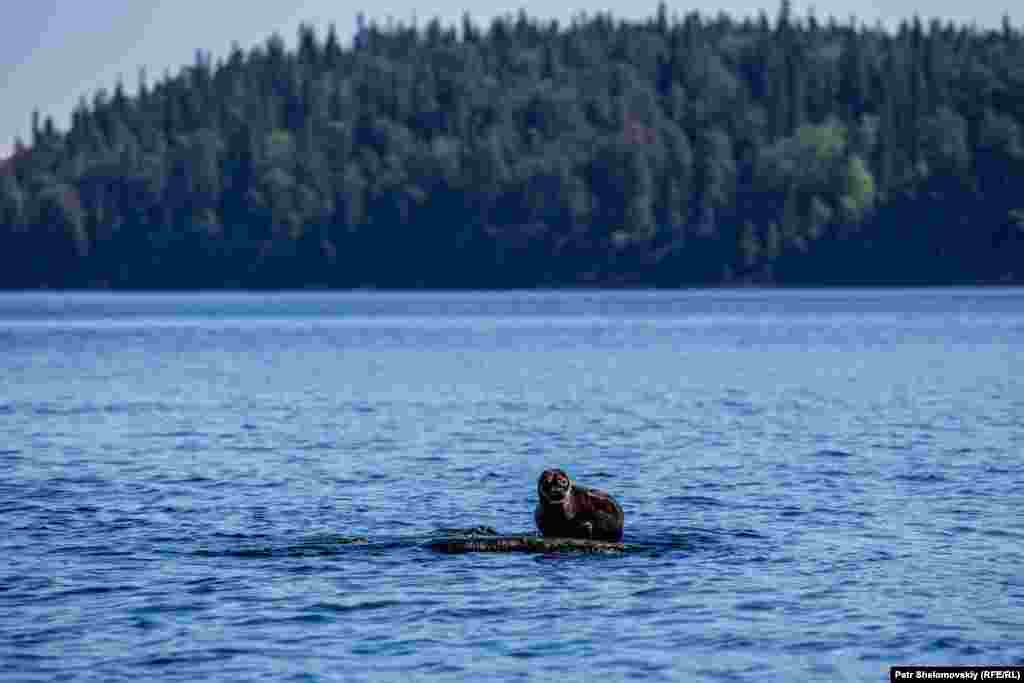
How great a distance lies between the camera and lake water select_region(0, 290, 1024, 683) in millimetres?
23297

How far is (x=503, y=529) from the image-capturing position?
32969mm

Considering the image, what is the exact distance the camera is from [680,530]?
1264 inches

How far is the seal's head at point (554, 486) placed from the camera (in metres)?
28.0

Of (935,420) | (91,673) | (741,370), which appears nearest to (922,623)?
(91,673)

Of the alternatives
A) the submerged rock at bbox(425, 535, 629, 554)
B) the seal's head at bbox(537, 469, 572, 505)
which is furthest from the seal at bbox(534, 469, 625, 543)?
the submerged rock at bbox(425, 535, 629, 554)

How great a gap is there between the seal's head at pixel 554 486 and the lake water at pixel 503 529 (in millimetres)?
1026

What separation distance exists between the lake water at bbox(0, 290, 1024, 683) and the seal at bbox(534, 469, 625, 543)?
1.92 ft

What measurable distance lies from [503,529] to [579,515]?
12.3ft

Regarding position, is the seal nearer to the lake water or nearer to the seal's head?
the seal's head

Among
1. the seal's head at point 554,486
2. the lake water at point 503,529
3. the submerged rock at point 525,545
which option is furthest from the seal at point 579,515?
the lake water at point 503,529

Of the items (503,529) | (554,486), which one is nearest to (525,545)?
(554,486)

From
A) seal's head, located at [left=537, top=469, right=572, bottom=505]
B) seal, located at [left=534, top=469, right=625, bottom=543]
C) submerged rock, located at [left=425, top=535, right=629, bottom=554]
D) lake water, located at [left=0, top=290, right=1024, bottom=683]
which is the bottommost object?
lake water, located at [left=0, top=290, right=1024, bottom=683]

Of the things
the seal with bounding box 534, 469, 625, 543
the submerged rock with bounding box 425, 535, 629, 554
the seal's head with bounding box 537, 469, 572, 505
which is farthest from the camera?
the submerged rock with bounding box 425, 535, 629, 554

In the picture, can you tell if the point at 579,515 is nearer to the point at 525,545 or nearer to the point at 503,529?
the point at 525,545
